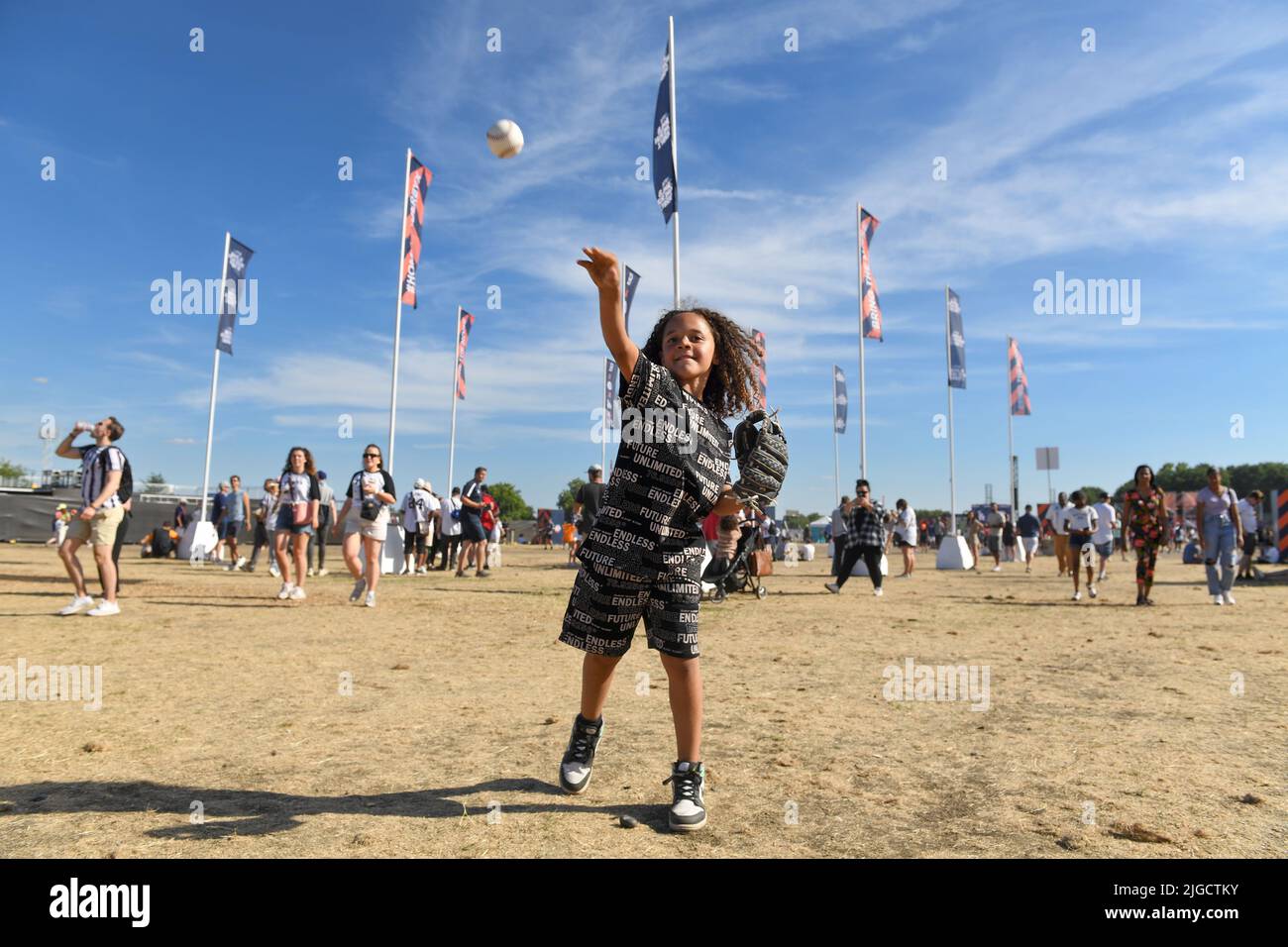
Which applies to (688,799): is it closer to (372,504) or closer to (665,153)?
(372,504)

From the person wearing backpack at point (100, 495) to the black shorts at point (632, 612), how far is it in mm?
7466

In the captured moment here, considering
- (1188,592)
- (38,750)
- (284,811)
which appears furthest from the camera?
(1188,592)

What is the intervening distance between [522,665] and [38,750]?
10.5ft

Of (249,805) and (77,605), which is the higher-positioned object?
(77,605)

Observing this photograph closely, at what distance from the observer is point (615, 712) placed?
473 cm

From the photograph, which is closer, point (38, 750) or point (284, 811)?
point (284, 811)

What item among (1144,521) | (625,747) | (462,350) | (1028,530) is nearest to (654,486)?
(625,747)

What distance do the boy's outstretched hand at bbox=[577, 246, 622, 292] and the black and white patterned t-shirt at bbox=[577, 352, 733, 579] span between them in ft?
0.97

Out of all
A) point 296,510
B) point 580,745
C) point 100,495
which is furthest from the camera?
point 296,510

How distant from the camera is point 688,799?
2848 mm

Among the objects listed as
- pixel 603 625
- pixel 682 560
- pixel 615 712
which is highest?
pixel 682 560

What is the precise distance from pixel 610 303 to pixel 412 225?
1721cm

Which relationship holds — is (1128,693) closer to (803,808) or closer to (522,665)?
(803,808)
